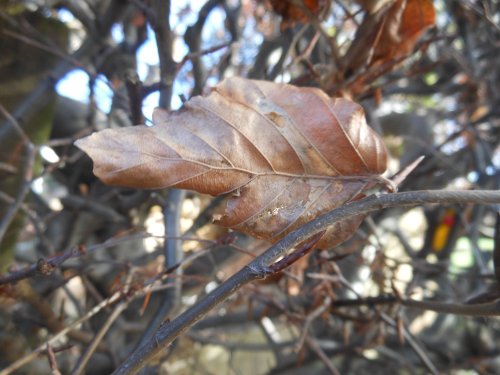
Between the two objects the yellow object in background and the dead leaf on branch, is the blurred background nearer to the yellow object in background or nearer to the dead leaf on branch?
the yellow object in background

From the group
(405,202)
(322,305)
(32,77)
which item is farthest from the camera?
(32,77)

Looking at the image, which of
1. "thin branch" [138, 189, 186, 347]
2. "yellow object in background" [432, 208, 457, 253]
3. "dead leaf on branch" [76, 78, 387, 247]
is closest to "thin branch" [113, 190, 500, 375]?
"dead leaf on branch" [76, 78, 387, 247]

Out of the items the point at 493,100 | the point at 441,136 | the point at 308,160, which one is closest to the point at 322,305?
the point at 308,160

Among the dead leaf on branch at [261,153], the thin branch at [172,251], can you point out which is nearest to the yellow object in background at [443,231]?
the thin branch at [172,251]

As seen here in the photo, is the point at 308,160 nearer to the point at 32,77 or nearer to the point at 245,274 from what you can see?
the point at 245,274

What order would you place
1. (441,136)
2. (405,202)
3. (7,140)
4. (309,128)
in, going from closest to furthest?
(405,202)
(309,128)
(7,140)
(441,136)

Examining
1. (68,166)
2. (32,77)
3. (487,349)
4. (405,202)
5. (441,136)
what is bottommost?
(487,349)

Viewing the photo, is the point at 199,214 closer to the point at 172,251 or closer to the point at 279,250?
the point at 172,251

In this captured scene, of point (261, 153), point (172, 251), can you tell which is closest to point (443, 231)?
point (172, 251)
